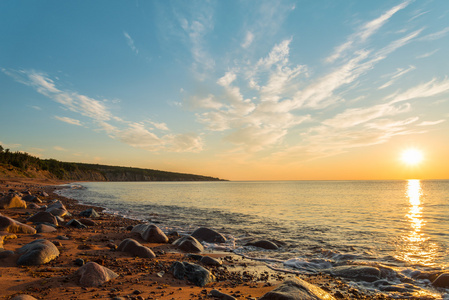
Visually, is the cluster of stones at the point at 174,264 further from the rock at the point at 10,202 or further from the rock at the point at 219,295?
the rock at the point at 10,202

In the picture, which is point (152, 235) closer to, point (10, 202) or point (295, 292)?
point (295, 292)

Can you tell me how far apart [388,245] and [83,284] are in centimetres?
1357

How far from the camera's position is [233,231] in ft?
51.7

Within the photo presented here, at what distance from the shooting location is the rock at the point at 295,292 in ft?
17.8

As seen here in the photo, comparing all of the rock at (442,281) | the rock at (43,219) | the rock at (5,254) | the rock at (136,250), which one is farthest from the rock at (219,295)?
the rock at (43,219)

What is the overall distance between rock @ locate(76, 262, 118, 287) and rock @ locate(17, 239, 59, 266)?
167 cm

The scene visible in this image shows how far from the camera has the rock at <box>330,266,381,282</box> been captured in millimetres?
7965

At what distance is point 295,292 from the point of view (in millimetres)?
5586

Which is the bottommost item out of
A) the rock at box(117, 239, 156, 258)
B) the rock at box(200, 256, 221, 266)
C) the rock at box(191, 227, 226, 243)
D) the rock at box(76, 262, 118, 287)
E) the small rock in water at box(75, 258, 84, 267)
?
the rock at box(191, 227, 226, 243)

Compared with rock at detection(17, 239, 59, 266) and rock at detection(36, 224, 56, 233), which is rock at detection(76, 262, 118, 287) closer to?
rock at detection(17, 239, 59, 266)

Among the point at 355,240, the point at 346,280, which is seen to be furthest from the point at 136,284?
the point at 355,240

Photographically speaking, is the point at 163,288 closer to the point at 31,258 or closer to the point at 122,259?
the point at 122,259

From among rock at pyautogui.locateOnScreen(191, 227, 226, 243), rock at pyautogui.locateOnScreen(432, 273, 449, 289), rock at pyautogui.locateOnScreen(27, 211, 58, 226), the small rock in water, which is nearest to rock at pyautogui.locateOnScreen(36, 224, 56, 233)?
rock at pyautogui.locateOnScreen(27, 211, 58, 226)

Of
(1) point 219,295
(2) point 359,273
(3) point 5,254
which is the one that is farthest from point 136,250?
A: (2) point 359,273
